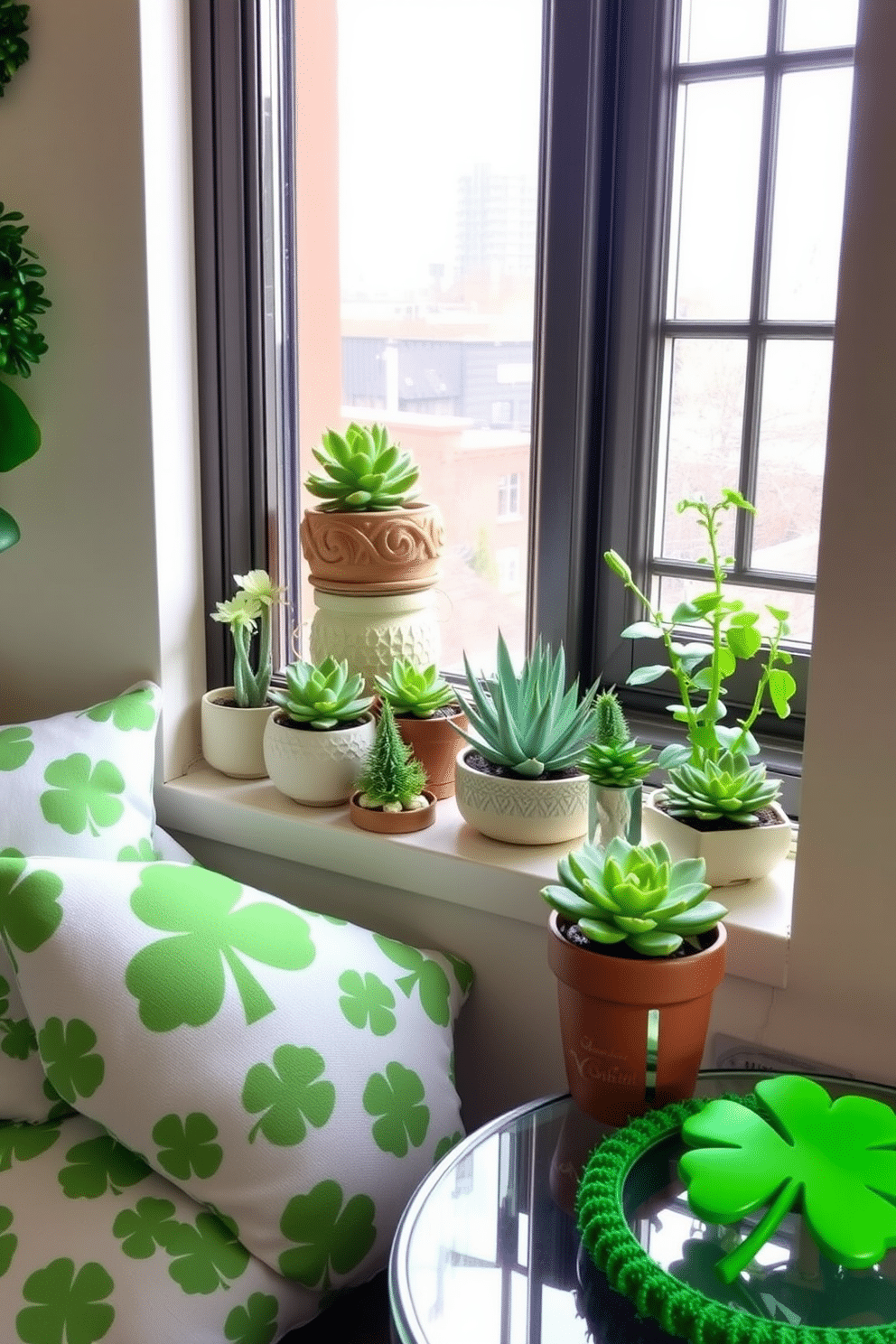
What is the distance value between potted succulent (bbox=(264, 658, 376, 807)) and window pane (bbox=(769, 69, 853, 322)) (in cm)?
60

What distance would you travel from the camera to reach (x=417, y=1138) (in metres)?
1.19

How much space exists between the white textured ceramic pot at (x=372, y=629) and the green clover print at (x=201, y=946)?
0.35 meters

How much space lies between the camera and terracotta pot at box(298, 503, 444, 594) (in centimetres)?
145

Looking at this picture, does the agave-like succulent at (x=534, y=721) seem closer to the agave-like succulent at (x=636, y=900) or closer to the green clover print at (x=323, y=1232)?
the agave-like succulent at (x=636, y=900)

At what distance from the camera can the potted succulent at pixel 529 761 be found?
1.32 metres

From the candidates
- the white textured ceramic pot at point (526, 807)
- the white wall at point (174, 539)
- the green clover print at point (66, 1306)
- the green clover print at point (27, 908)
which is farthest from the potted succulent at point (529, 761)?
the green clover print at point (66, 1306)

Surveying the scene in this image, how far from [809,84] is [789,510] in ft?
1.35

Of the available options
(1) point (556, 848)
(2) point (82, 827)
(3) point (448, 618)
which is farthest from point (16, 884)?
(3) point (448, 618)

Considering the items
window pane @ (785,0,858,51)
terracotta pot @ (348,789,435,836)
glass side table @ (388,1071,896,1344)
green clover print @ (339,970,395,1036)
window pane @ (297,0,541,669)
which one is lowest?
glass side table @ (388,1071,896,1344)

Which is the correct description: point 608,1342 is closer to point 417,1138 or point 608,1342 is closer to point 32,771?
point 417,1138

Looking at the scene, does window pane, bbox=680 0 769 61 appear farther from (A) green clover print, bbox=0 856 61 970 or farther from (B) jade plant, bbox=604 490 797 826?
(A) green clover print, bbox=0 856 61 970

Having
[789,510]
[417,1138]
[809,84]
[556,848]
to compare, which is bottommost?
[417,1138]

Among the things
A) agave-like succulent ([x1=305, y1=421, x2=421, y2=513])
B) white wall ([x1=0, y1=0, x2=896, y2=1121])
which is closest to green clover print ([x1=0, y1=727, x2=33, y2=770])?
white wall ([x1=0, y1=0, x2=896, y2=1121])

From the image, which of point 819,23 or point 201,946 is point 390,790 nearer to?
point 201,946
